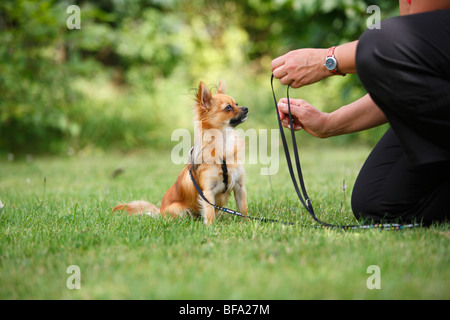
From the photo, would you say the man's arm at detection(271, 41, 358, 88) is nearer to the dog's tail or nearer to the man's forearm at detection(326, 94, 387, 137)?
the man's forearm at detection(326, 94, 387, 137)

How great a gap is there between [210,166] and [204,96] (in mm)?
546

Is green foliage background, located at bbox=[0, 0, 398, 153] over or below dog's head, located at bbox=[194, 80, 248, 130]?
over

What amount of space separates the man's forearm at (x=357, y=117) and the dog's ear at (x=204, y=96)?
0.93 meters

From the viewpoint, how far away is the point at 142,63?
34.8 ft

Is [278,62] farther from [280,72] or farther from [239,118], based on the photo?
[239,118]

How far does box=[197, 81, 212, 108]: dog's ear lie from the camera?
9.66 feet

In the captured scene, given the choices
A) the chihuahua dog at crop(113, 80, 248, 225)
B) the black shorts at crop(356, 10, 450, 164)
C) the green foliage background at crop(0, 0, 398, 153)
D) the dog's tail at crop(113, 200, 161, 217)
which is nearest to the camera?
the black shorts at crop(356, 10, 450, 164)

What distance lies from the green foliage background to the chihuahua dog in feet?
8.35

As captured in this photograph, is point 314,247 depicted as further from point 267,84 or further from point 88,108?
point 267,84

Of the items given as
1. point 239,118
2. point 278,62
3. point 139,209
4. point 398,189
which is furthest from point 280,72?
point 139,209

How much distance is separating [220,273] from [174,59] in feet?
30.5

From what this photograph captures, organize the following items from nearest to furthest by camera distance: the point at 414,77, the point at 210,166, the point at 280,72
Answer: the point at 414,77, the point at 280,72, the point at 210,166

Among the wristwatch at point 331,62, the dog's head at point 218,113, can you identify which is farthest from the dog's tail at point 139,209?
the wristwatch at point 331,62

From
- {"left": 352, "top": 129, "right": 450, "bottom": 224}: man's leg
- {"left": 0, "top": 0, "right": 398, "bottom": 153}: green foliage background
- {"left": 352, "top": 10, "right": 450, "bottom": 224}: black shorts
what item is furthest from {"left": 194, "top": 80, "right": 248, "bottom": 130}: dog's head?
{"left": 0, "top": 0, "right": 398, "bottom": 153}: green foliage background
